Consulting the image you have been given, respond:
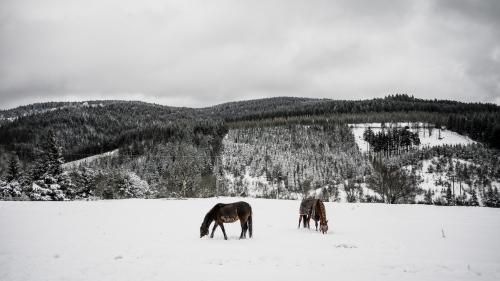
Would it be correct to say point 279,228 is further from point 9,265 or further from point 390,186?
point 390,186

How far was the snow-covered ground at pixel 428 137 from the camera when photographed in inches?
6156

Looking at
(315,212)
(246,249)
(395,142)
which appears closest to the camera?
(246,249)

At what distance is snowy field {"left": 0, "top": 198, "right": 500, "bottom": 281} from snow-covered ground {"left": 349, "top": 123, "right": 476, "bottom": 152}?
152 metres

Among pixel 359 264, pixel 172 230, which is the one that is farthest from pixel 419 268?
pixel 172 230

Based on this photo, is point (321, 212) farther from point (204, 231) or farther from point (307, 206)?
point (204, 231)

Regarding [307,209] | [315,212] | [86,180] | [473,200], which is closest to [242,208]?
[307,209]

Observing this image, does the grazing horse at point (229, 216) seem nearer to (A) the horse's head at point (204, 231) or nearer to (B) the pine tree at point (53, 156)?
(A) the horse's head at point (204, 231)

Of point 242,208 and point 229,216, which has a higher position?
point 242,208

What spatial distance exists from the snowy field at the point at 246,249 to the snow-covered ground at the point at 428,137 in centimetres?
15214

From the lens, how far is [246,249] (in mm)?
12711

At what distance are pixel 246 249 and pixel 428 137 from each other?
180665 mm

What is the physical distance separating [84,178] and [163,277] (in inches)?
2047

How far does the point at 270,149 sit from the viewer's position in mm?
160500

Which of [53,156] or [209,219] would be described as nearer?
[209,219]
